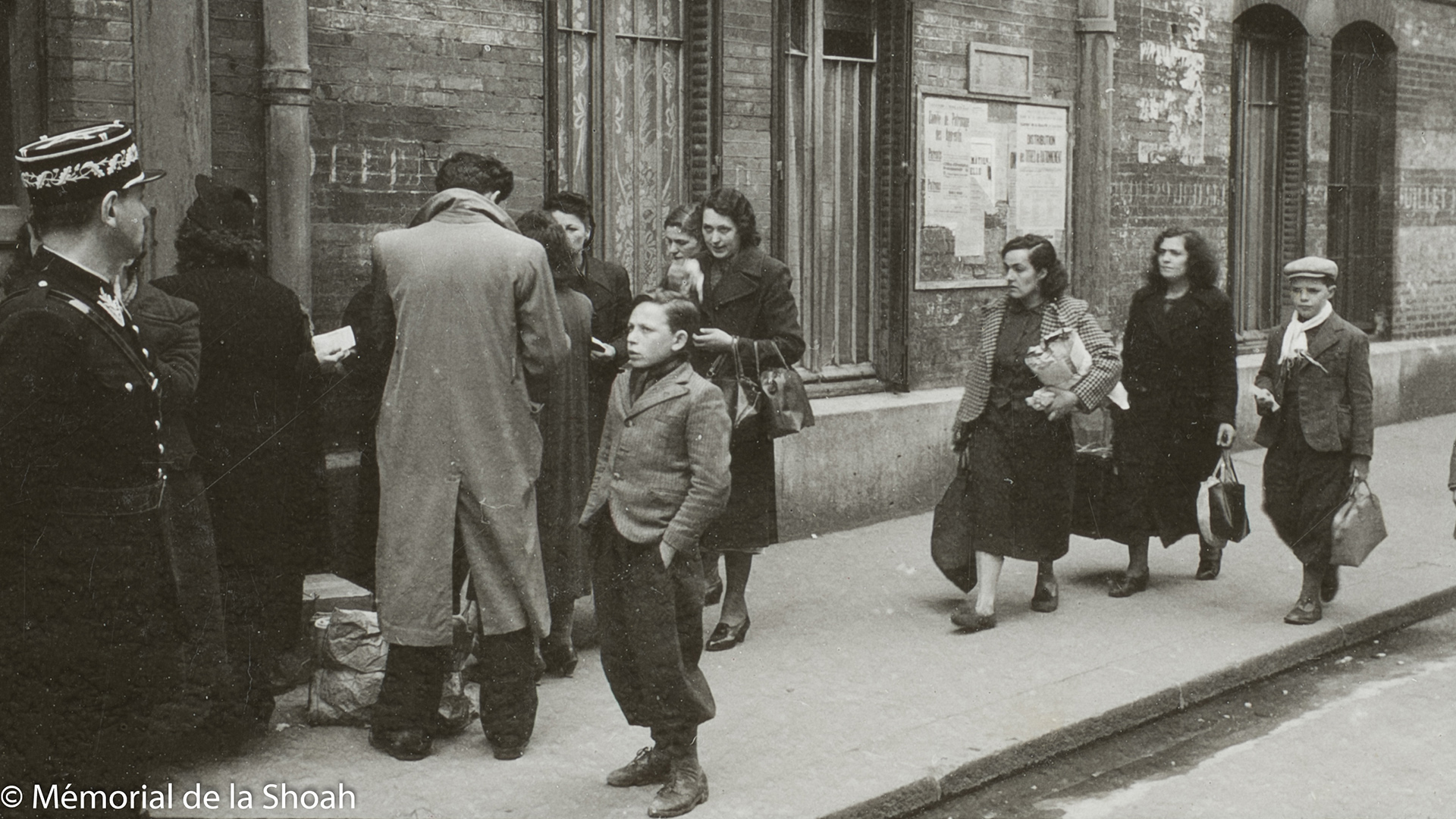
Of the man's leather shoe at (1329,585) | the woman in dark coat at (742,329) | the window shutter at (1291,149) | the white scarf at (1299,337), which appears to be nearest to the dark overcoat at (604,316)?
the woman in dark coat at (742,329)

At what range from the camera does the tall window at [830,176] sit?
31.8 feet

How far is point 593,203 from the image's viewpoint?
8.65m

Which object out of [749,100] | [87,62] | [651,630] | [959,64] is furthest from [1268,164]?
[651,630]

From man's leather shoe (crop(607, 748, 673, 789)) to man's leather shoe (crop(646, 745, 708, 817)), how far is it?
137mm

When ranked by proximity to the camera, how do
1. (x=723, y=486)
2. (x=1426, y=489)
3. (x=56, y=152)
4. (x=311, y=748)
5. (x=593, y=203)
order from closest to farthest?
(x=56, y=152), (x=723, y=486), (x=311, y=748), (x=593, y=203), (x=1426, y=489)

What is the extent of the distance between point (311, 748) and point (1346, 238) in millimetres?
12349

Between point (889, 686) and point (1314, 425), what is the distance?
2.52 m

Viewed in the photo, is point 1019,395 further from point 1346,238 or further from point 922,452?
point 1346,238

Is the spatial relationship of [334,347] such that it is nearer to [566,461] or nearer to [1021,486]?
[566,461]

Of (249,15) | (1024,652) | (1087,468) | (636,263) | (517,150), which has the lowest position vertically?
(1024,652)

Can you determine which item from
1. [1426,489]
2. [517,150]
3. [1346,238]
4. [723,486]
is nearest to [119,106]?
[517,150]

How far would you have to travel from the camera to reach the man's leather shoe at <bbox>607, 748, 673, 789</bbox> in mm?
4977

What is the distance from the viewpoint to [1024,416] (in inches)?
Result: 281

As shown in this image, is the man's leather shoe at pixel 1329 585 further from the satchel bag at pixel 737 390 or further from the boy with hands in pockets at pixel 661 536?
the boy with hands in pockets at pixel 661 536
